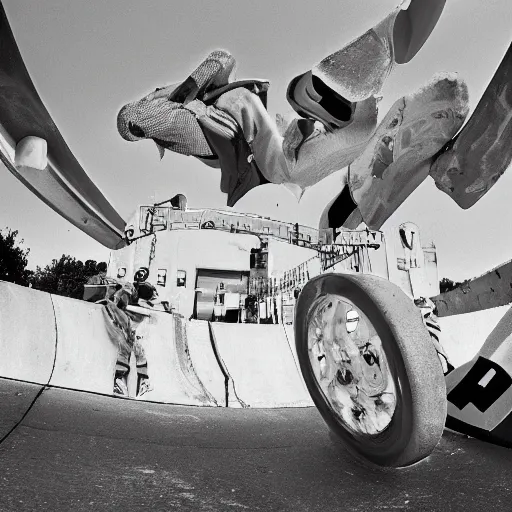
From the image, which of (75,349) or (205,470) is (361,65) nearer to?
(205,470)

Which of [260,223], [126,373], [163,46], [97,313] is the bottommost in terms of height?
[126,373]

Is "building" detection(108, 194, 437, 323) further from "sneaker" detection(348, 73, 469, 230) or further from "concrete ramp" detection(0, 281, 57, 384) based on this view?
"concrete ramp" detection(0, 281, 57, 384)

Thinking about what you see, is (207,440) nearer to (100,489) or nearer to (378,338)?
(100,489)

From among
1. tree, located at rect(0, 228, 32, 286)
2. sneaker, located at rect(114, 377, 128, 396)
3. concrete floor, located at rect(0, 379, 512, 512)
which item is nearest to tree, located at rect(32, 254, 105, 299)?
tree, located at rect(0, 228, 32, 286)

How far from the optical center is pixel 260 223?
348 centimetres

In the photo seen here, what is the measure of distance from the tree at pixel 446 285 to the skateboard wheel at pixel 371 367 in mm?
1470

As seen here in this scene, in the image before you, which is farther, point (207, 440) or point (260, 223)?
point (260, 223)

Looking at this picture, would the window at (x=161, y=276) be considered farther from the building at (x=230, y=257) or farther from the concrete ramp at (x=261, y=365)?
the concrete ramp at (x=261, y=365)

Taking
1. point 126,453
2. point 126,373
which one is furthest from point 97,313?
point 126,453

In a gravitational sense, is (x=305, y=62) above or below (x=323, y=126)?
above

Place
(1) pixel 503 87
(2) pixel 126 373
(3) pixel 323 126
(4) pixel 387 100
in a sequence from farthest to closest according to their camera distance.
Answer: (2) pixel 126 373, (3) pixel 323 126, (4) pixel 387 100, (1) pixel 503 87

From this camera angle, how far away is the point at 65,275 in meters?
3.73

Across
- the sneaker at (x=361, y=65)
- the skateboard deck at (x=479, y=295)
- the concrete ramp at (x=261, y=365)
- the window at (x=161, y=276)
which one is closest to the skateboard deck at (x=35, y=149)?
the sneaker at (x=361, y=65)

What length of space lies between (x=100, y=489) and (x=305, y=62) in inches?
87.4
